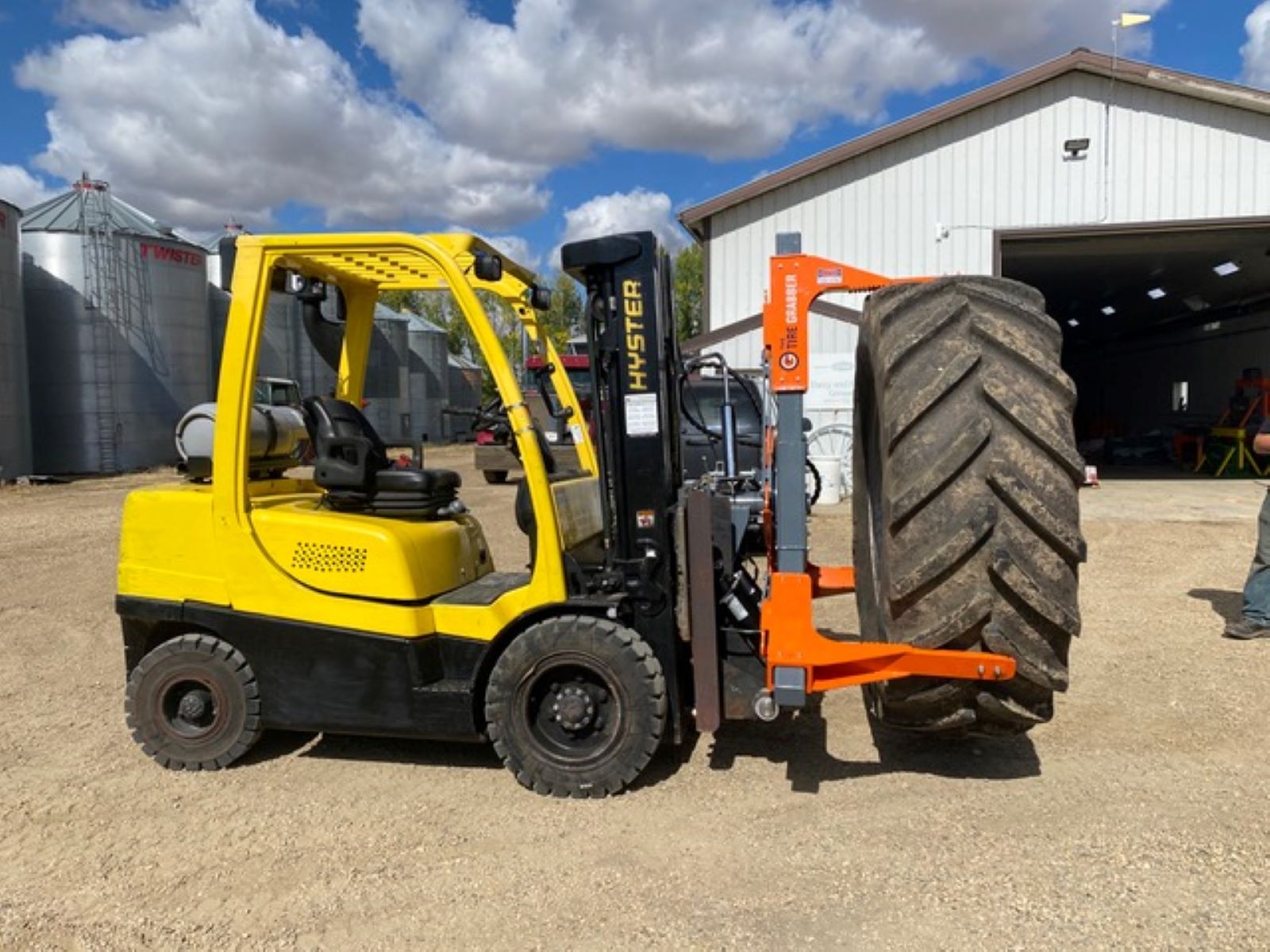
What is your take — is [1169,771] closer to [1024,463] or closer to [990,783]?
[990,783]

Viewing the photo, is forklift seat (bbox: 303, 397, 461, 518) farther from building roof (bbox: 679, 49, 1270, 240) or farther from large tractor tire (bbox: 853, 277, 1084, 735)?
building roof (bbox: 679, 49, 1270, 240)

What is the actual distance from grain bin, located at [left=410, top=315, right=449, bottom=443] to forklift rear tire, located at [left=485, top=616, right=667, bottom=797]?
37.2 metres

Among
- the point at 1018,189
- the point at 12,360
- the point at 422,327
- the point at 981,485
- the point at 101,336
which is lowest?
the point at 981,485

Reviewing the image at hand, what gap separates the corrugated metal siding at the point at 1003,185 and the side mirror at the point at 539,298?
1177cm

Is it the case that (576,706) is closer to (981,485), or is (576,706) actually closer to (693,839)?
(693,839)

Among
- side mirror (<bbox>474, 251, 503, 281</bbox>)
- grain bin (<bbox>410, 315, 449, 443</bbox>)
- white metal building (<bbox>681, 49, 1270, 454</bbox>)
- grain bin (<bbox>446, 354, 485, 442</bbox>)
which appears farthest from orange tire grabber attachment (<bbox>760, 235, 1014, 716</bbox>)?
grain bin (<bbox>446, 354, 485, 442</bbox>)

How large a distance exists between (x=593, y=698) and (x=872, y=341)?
193 centimetres

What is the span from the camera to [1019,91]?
1513 centimetres

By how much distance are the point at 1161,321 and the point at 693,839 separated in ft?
97.8

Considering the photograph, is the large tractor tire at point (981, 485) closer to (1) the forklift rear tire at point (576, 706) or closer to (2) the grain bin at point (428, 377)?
(1) the forklift rear tire at point (576, 706)

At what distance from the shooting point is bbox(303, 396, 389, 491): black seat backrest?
14.4ft

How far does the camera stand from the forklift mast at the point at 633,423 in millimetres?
3986

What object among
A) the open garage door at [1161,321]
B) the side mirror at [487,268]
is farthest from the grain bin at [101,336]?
the side mirror at [487,268]

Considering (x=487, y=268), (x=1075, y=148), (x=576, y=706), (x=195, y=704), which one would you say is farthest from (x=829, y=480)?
(x=195, y=704)
